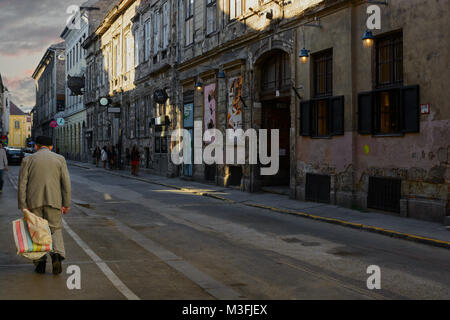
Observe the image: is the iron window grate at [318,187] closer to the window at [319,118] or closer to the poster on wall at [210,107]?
the window at [319,118]

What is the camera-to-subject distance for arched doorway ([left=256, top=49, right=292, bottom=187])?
18.8m

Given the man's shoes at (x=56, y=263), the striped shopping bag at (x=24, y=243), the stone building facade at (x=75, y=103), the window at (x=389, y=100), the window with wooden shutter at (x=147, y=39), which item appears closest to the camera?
the striped shopping bag at (x=24, y=243)

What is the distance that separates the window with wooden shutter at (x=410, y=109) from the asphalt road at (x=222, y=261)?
2.99m

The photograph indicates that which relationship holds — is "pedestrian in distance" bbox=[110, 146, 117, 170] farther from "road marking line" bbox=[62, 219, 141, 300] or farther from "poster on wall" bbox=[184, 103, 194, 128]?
"road marking line" bbox=[62, 219, 141, 300]

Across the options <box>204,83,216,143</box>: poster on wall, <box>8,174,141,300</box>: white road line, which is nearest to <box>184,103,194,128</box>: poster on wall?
<box>204,83,216,143</box>: poster on wall

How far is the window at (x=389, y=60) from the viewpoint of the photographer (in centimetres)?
1288

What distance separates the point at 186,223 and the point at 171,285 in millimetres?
5509

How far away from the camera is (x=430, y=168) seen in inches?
464

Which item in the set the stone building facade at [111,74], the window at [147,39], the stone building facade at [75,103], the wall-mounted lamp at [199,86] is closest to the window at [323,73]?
the wall-mounted lamp at [199,86]

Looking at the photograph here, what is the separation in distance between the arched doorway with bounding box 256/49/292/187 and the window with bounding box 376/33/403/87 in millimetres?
5373

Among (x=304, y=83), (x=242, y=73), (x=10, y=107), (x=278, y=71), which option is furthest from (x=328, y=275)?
(x=10, y=107)

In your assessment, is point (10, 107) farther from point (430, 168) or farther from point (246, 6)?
point (430, 168)

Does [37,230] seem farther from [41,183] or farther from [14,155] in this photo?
[14,155]

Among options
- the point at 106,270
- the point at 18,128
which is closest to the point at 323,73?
the point at 106,270
